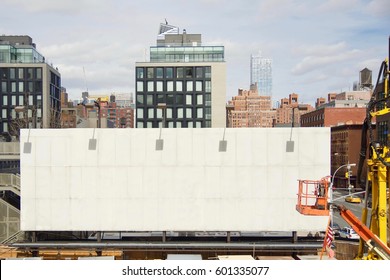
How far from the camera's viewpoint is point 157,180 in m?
22.6

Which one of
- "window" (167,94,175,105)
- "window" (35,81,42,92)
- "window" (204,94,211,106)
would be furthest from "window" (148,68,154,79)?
"window" (35,81,42,92)

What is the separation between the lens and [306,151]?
73.5ft

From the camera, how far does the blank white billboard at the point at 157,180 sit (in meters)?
22.6

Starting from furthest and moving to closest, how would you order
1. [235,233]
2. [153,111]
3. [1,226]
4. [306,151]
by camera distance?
[153,111]
[1,226]
[235,233]
[306,151]

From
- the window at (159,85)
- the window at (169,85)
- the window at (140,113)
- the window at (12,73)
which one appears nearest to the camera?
the window at (140,113)

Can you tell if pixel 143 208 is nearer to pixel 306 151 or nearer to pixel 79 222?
pixel 79 222

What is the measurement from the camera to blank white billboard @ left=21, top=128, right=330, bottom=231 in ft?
74.0

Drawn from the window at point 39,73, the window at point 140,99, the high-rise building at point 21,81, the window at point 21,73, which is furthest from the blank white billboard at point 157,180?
the window at point 21,73

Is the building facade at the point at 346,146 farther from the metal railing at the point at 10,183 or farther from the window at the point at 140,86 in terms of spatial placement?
the metal railing at the point at 10,183

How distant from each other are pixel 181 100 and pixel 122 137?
215 ft

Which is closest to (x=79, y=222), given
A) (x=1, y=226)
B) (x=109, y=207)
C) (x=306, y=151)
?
(x=109, y=207)

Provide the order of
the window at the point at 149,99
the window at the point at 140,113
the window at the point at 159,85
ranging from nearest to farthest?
the window at the point at 140,113 → the window at the point at 149,99 → the window at the point at 159,85

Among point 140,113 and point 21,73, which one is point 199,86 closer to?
point 140,113

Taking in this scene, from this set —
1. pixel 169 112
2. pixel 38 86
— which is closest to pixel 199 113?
pixel 169 112
